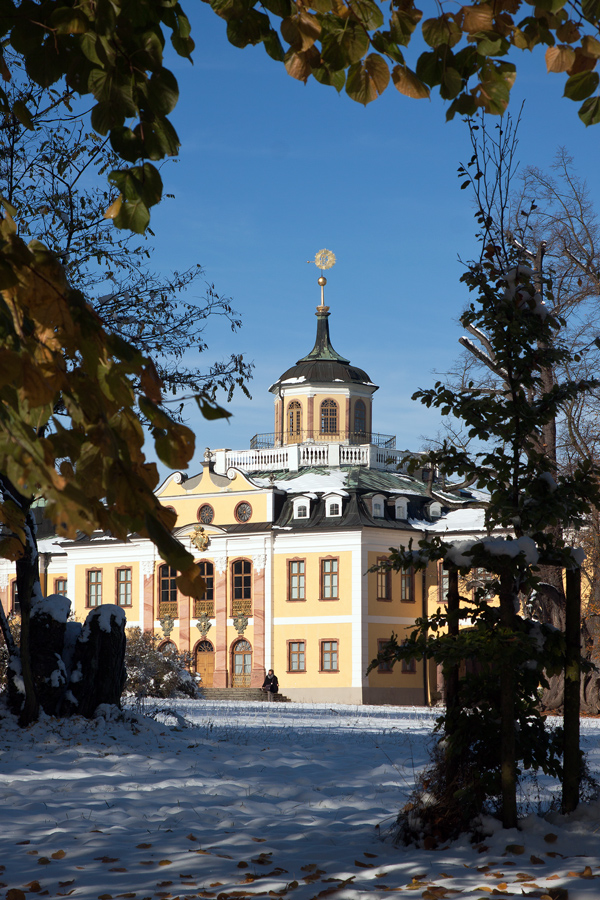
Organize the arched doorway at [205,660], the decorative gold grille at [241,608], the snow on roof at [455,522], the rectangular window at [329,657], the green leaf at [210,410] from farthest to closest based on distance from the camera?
1. the arched doorway at [205,660]
2. the decorative gold grille at [241,608]
3. the snow on roof at [455,522]
4. the rectangular window at [329,657]
5. the green leaf at [210,410]

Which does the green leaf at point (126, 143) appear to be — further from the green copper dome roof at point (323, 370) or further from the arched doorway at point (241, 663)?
the green copper dome roof at point (323, 370)

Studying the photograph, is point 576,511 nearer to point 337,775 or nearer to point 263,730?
point 337,775

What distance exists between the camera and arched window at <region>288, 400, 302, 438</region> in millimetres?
50656

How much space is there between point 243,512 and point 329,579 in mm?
5006

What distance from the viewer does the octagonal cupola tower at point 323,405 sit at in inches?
1976

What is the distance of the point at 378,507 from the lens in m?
43.8

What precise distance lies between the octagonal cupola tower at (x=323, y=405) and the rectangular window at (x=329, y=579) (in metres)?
8.11

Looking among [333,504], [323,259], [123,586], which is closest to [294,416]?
[333,504]

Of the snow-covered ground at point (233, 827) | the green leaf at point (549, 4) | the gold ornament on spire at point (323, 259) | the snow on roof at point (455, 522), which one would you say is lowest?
the snow-covered ground at point (233, 827)

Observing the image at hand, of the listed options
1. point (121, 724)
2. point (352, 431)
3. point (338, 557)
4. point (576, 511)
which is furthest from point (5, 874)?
point (352, 431)

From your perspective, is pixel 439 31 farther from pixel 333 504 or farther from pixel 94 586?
pixel 94 586

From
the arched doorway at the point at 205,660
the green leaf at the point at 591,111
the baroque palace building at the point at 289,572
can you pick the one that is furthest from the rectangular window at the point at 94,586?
the green leaf at the point at 591,111

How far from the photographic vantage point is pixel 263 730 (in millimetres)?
15469

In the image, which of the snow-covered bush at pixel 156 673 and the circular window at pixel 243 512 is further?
the circular window at pixel 243 512
